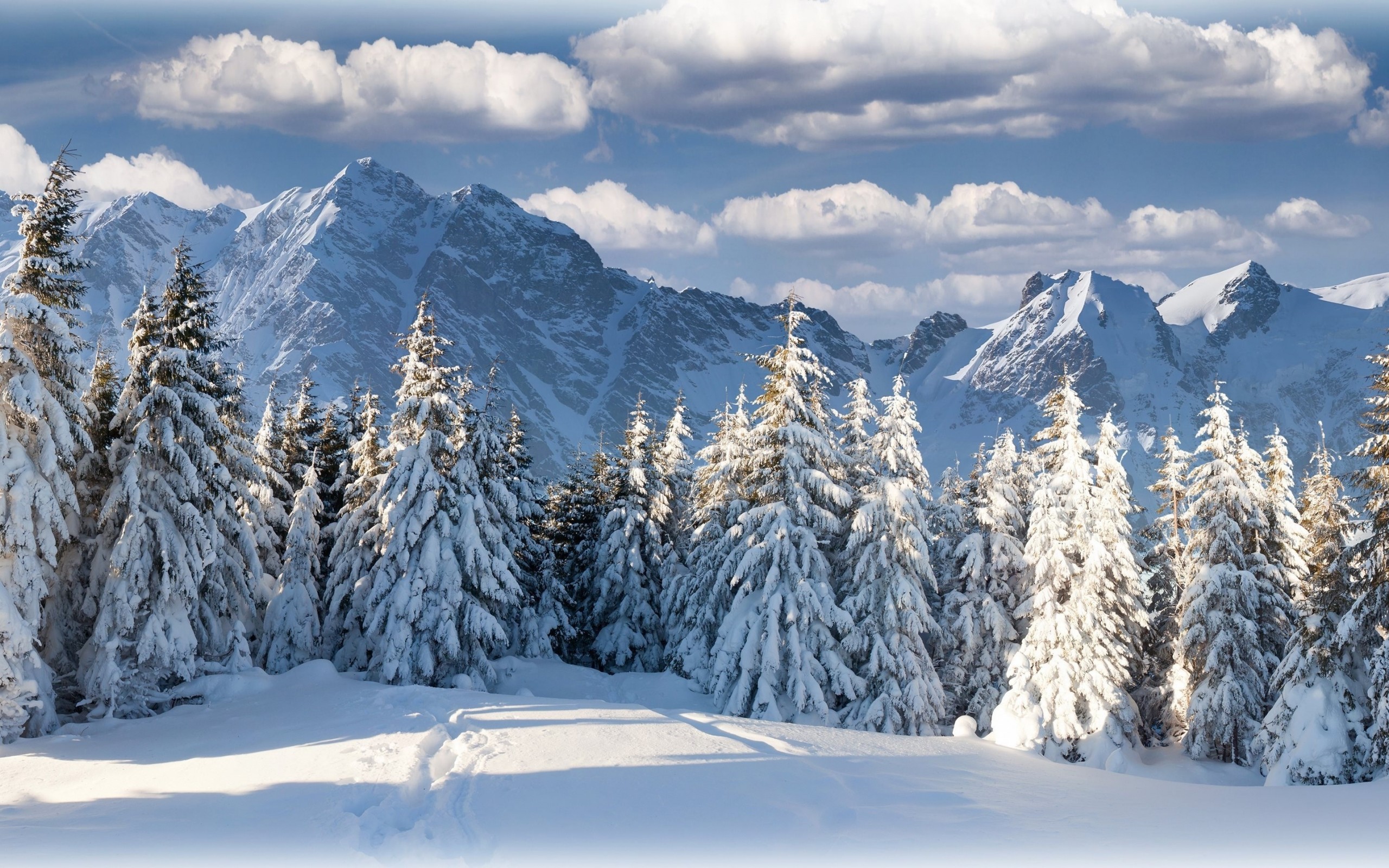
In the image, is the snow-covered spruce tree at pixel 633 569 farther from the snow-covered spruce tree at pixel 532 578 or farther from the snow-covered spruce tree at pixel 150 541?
the snow-covered spruce tree at pixel 150 541

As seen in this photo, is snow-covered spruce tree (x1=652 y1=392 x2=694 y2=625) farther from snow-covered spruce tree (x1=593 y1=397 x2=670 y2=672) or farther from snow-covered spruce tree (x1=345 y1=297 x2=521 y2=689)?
snow-covered spruce tree (x1=345 y1=297 x2=521 y2=689)

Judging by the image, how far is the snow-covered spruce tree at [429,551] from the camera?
24656 millimetres

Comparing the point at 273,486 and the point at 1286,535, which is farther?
the point at 273,486

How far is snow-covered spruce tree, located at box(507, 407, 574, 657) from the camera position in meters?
→ 33.4

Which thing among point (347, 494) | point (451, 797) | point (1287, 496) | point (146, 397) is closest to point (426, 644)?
point (347, 494)

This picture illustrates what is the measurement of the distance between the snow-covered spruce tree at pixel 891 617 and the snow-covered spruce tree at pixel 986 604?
2.49 m

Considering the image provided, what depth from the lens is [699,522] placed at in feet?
107

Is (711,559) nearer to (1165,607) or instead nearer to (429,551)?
(429,551)

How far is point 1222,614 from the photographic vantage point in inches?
1016

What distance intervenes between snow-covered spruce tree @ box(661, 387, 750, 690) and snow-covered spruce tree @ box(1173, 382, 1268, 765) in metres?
12.8

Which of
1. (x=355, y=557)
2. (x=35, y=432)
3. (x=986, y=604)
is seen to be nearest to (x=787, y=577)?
(x=986, y=604)

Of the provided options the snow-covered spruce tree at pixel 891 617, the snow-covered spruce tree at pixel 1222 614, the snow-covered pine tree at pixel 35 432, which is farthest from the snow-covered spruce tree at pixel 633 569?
the snow-covered pine tree at pixel 35 432

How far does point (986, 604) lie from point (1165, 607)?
728 cm

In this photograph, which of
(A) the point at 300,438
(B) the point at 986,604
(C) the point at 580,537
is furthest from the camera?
(C) the point at 580,537
